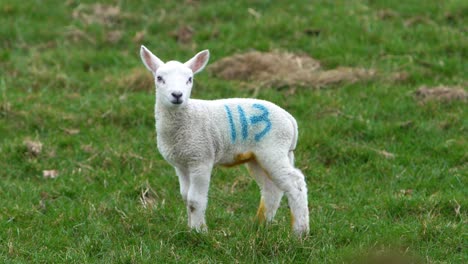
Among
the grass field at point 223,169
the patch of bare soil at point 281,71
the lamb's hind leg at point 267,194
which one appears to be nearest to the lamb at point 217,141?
the lamb's hind leg at point 267,194

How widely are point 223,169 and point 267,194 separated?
168 centimetres

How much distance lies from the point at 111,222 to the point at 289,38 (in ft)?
17.3

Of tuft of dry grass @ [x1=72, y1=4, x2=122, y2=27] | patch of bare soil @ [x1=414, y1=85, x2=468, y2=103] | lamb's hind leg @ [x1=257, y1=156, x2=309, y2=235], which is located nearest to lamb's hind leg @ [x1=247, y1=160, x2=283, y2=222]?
lamb's hind leg @ [x1=257, y1=156, x2=309, y2=235]

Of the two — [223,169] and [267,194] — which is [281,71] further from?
[267,194]

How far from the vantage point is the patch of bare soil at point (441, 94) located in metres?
9.66

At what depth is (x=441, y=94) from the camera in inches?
384

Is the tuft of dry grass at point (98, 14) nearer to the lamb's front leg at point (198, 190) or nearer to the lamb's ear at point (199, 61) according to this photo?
the lamb's ear at point (199, 61)

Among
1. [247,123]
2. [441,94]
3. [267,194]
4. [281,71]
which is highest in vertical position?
[247,123]

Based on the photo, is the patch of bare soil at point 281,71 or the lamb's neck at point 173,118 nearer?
the lamb's neck at point 173,118

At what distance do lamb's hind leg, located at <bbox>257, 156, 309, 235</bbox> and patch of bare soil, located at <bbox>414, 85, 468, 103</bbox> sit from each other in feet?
11.9

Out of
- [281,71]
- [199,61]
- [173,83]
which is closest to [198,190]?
[173,83]

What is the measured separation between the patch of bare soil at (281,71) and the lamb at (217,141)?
12.6 feet

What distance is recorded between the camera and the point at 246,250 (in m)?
6.20

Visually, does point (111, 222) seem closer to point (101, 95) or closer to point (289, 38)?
point (101, 95)
